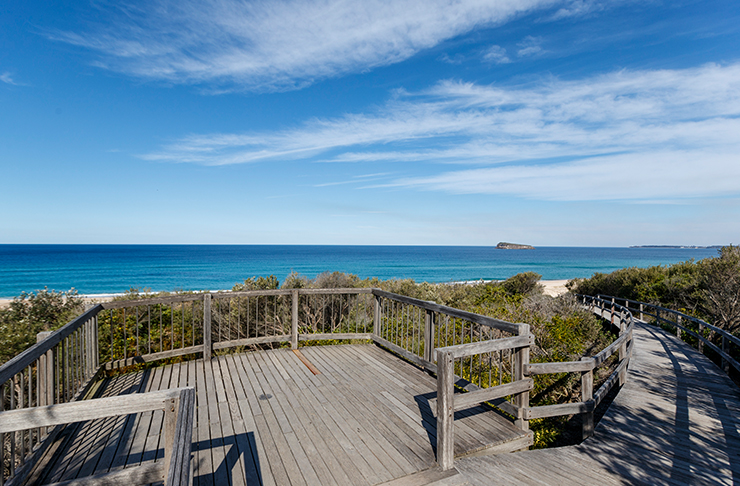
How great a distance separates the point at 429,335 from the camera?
4836 mm

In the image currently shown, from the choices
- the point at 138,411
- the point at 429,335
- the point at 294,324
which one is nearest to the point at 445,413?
the point at 429,335

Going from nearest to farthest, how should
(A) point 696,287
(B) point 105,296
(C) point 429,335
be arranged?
(C) point 429,335
(A) point 696,287
(B) point 105,296

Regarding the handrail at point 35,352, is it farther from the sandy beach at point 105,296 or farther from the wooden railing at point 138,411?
the sandy beach at point 105,296

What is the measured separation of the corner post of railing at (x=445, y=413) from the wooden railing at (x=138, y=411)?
6.43ft

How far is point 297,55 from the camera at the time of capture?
10.4 meters

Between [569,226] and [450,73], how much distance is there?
64348 mm

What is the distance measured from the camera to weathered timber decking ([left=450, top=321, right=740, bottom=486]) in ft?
9.81

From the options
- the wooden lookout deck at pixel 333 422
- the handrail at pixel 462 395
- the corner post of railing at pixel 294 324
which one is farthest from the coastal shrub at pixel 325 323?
the handrail at pixel 462 395

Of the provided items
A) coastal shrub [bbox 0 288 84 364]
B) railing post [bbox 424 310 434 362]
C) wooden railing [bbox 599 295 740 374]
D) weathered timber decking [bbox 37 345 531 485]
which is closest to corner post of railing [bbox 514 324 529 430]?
weathered timber decking [bbox 37 345 531 485]

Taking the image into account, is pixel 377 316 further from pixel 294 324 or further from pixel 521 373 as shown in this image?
pixel 521 373

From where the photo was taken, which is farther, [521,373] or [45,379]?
[521,373]

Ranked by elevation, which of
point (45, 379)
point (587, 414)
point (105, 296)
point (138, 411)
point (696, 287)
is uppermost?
point (138, 411)

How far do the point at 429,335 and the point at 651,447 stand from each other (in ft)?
9.06

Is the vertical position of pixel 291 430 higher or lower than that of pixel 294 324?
lower
